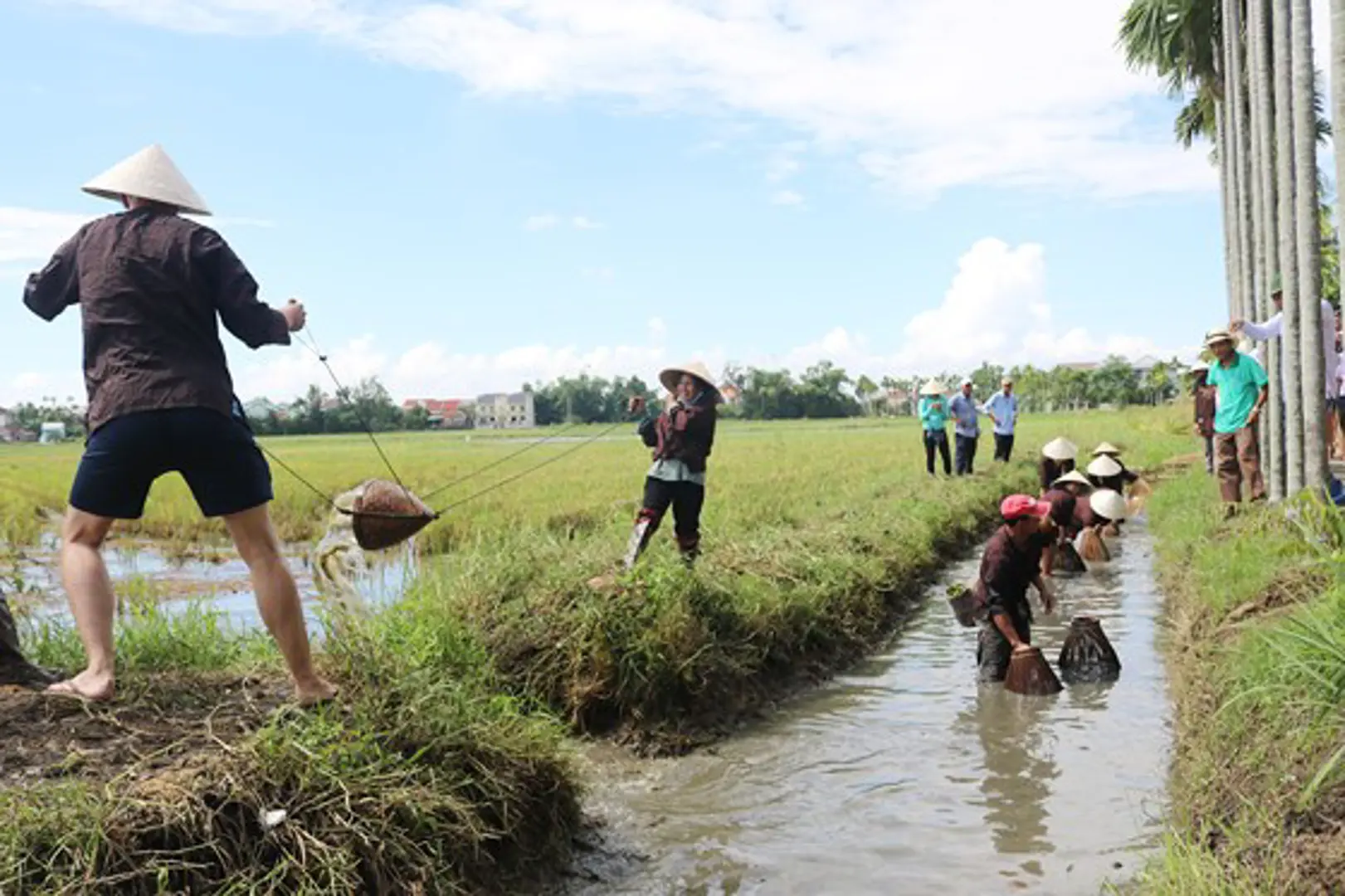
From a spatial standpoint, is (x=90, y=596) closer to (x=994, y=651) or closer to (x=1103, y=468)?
(x=994, y=651)

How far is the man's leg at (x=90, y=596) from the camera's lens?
4.00 m

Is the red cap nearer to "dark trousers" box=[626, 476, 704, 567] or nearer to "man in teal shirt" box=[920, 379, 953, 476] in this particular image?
"dark trousers" box=[626, 476, 704, 567]

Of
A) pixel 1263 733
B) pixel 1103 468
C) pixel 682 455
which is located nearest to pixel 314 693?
pixel 1263 733

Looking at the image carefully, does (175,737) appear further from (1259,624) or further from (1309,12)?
(1309,12)

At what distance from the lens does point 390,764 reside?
391 cm

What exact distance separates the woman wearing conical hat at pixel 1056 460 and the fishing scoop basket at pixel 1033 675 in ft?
20.4

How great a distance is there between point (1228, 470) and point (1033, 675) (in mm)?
4786

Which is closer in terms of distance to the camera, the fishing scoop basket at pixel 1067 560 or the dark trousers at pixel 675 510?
the dark trousers at pixel 675 510

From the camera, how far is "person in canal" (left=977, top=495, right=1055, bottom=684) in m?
7.34

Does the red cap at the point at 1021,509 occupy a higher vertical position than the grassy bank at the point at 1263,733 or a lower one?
higher

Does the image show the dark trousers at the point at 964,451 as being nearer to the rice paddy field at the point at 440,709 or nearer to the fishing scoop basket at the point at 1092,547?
the rice paddy field at the point at 440,709

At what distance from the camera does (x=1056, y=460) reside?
1356cm

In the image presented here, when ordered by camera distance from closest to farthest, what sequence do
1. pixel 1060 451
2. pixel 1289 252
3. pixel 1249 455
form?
pixel 1289 252 → pixel 1249 455 → pixel 1060 451

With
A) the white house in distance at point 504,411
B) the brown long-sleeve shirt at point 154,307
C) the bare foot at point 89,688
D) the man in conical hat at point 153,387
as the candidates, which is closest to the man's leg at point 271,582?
the man in conical hat at point 153,387
